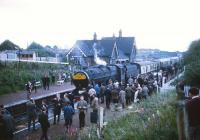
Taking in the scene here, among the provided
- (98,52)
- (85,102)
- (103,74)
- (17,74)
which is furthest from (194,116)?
(98,52)

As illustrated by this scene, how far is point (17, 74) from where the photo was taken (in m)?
31.6

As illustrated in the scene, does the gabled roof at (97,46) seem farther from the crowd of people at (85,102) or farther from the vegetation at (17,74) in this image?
the crowd of people at (85,102)

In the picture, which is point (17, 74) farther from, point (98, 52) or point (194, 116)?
point (98, 52)

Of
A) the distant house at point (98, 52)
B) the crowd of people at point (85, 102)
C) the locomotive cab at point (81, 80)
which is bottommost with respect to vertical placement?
the crowd of people at point (85, 102)

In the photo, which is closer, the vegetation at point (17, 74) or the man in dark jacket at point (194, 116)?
the man in dark jacket at point (194, 116)

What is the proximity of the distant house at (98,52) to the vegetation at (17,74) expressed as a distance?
14098 millimetres

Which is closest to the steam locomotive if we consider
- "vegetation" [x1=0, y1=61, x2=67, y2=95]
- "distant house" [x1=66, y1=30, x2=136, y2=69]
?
"vegetation" [x1=0, y1=61, x2=67, y2=95]

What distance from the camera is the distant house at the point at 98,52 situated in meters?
55.1

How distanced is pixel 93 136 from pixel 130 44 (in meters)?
54.9

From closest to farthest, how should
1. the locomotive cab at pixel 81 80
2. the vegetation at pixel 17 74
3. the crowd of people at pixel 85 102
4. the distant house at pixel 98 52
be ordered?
the crowd of people at pixel 85 102, the locomotive cab at pixel 81 80, the vegetation at pixel 17 74, the distant house at pixel 98 52

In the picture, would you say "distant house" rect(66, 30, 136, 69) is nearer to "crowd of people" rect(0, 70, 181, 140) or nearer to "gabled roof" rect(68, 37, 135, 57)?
"gabled roof" rect(68, 37, 135, 57)

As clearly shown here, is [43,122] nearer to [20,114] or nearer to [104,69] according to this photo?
[20,114]

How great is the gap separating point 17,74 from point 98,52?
1072 inches

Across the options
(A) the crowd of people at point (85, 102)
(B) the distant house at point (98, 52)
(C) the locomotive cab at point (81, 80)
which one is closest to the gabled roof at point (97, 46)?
(B) the distant house at point (98, 52)
